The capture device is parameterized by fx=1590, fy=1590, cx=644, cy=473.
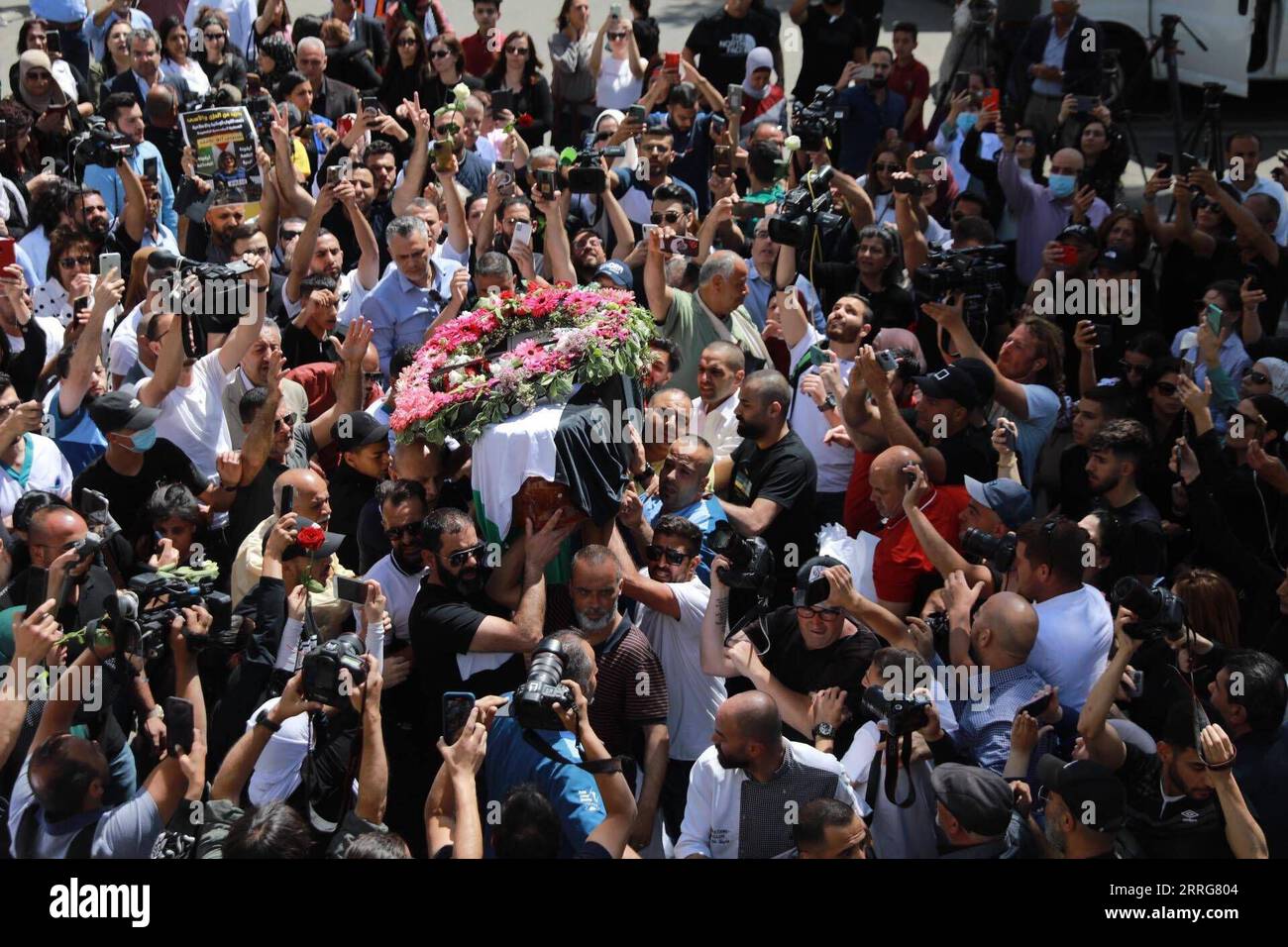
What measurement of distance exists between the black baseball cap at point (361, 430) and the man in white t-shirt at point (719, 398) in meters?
1.45

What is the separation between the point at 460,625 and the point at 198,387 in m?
2.35

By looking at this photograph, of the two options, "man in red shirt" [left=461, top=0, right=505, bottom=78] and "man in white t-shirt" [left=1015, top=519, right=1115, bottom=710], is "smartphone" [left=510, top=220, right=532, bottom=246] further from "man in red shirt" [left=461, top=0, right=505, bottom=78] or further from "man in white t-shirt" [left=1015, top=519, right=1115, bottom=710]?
"man in red shirt" [left=461, top=0, right=505, bottom=78]

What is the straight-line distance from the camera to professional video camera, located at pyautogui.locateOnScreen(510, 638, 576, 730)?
484cm

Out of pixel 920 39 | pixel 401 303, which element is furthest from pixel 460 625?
pixel 920 39

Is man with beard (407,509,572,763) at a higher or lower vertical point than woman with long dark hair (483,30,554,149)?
lower

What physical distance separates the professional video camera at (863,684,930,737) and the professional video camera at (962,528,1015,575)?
→ 1.16 metres

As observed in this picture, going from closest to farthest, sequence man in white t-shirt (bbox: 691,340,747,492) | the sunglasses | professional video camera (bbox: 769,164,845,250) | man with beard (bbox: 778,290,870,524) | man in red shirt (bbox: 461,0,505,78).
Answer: the sunglasses
man with beard (bbox: 778,290,870,524)
man in white t-shirt (bbox: 691,340,747,492)
professional video camera (bbox: 769,164,845,250)
man in red shirt (bbox: 461,0,505,78)

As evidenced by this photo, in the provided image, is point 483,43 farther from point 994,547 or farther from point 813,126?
point 994,547

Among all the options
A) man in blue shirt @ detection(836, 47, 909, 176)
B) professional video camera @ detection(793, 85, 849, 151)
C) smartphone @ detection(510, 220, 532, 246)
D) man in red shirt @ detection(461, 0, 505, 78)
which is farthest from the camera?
man in red shirt @ detection(461, 0, 505, 78)

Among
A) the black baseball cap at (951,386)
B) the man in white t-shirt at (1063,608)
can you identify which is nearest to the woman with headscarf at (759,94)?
the black baseball cap at (951,386)

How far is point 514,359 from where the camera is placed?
6.38 metres

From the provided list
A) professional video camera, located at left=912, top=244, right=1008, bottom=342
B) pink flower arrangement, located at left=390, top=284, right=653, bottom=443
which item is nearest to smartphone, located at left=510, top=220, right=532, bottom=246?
pink flower arrangement, located at left=390, top=284, right=653, bottom=443

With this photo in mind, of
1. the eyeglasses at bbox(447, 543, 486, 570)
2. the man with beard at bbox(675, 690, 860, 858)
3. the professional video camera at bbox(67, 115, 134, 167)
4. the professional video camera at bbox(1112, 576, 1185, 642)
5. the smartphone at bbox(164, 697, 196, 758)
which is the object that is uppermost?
the professional video camera at bbox(67, 115, 134, 167)

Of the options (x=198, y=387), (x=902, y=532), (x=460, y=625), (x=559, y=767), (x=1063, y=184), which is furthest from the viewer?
(x=1063, y=184)
